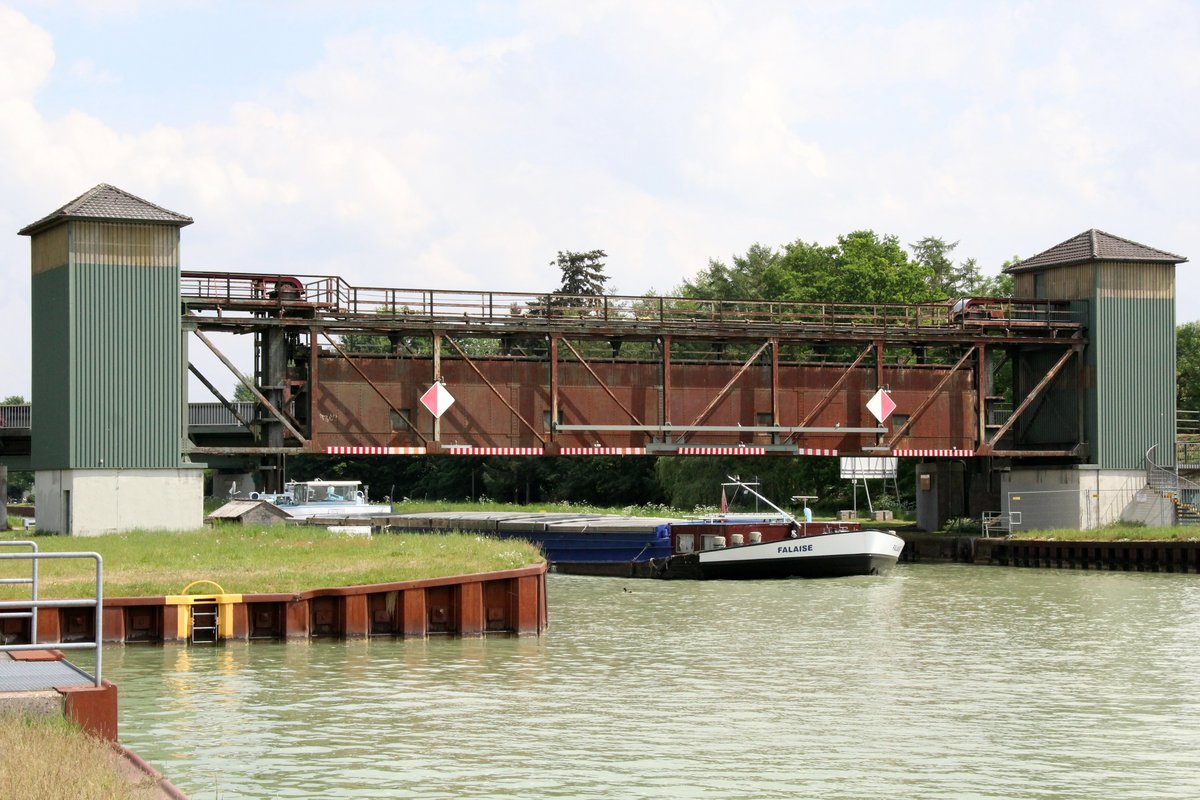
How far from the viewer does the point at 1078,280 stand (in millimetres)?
64562

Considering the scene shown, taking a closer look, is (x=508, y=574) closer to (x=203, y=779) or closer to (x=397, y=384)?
(x=203, y=779)

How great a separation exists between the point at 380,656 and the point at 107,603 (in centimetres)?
551

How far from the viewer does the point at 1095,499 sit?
63.4m

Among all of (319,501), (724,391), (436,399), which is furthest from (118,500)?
(724,391)

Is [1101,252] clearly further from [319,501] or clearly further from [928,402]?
[319,501]

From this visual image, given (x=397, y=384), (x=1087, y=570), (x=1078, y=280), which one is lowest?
(x=1087, y=570)

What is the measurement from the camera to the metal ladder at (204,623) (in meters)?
31.2

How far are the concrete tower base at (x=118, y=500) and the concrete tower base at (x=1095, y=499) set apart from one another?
35115mm

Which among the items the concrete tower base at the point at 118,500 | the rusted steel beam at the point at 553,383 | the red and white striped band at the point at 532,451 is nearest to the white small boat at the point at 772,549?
the red and white striped band at the point at 532,451

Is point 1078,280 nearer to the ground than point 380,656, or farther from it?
farther from it

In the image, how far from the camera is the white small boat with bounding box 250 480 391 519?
55594mm

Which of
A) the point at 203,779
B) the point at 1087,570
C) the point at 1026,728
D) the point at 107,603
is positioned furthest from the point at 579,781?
the point at 1087,570

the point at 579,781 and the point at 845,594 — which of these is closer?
the point at 579,781

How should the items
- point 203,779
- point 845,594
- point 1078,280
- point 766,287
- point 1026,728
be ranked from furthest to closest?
point 766,287
point 1078,280
point 845,594
point 1026,728
point 203,779
